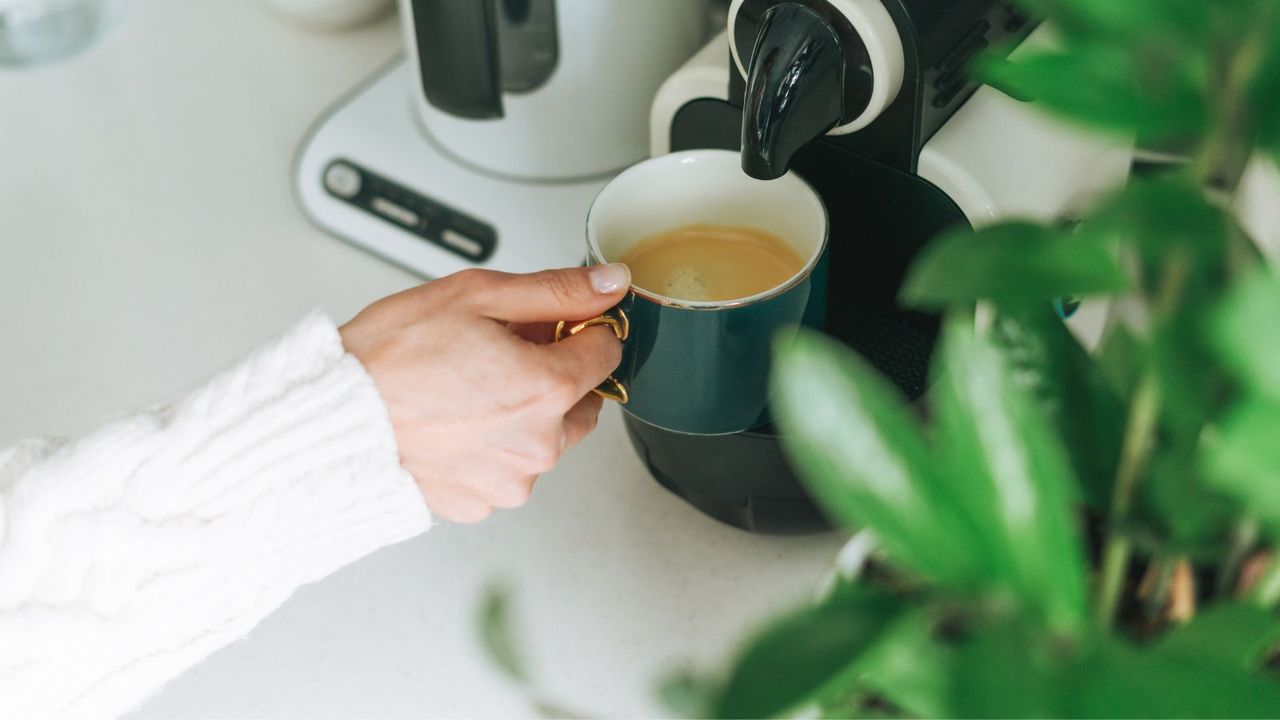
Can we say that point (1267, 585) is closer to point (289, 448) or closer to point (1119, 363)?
point (1119, 363)

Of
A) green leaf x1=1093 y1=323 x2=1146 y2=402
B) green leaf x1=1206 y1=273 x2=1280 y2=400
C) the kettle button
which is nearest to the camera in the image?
green leaf x1=1206 y1=273 x2=1280 y2=400

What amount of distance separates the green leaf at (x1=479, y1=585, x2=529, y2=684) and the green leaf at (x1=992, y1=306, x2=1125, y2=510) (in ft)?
0.40

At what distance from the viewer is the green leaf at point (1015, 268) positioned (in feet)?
0.67

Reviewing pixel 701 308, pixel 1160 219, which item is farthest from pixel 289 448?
pixel 1160 219

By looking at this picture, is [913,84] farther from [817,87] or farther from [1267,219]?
[1267,219]

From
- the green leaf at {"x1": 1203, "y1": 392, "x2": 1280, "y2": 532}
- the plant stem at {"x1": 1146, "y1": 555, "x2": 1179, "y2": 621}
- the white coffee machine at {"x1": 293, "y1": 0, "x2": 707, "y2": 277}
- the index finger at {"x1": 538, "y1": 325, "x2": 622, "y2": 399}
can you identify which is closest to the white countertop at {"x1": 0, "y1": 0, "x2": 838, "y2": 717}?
the white coffee machine at {"x1": 293, "y1": 0, "x2": 707, "y2": 277}

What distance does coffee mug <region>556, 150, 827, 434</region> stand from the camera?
475mm

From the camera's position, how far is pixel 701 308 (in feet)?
1.53

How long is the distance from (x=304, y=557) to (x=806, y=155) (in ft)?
0.93

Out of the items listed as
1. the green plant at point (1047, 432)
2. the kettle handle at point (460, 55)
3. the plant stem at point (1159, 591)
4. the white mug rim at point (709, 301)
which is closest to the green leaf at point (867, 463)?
the green plant at point (1047, 432)

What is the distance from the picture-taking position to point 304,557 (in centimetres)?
53

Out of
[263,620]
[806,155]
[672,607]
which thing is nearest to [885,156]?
[806,155]

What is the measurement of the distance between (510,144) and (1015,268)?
1.84 feet

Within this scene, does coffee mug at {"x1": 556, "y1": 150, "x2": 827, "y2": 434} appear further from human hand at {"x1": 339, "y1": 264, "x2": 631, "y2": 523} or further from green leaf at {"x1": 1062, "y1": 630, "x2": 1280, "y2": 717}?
green leaf at {"x1": 1062, "y1": 630, "x2": 1280, "y2": 717}
